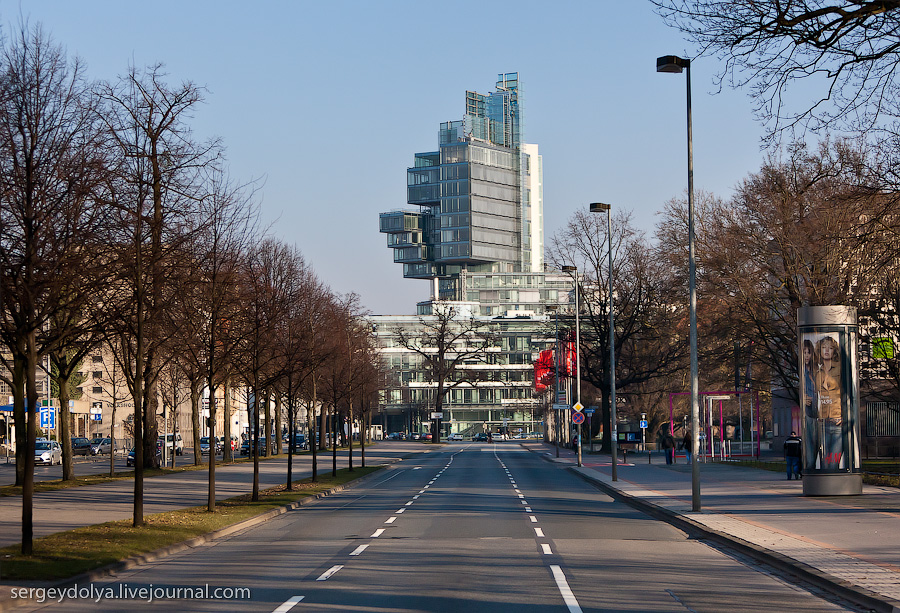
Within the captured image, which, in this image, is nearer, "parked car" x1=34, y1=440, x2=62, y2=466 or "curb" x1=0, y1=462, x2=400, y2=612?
"curb" x1=0, y1=462, x2=400, y2=612

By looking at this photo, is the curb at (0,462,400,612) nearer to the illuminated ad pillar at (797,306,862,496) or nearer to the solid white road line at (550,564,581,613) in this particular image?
the solid white road line at (550,564,581,613)

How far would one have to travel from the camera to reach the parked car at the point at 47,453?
2500 inches

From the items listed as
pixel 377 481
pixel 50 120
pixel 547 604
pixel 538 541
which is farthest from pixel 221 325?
pixel 377 481

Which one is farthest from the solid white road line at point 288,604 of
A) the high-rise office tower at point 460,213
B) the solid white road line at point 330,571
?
the high-rise office tower at point 460,213

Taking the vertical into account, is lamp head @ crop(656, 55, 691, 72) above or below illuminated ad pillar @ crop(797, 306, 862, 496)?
above

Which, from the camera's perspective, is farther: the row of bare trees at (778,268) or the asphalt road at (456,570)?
the row of bare trees at (778,268)

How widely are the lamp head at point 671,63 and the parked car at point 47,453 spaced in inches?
2003

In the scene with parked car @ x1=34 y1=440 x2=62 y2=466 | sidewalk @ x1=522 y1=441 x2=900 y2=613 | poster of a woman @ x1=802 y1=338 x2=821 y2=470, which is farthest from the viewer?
parked car @ x1=34 y1=440 x2=62 y2=466

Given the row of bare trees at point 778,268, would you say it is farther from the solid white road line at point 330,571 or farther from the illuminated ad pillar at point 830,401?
the solid white road line at point 330,571

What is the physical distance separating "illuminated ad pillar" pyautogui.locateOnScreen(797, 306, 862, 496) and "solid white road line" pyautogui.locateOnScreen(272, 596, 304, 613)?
1930 centimetres

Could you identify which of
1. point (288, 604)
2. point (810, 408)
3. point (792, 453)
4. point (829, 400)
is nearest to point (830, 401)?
point (829, 400)

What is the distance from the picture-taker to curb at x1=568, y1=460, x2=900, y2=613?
11.4 meters

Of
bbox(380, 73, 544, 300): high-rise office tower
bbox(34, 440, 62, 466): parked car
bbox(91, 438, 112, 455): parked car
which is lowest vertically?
bbox(91, 438, 112, 455): parked car

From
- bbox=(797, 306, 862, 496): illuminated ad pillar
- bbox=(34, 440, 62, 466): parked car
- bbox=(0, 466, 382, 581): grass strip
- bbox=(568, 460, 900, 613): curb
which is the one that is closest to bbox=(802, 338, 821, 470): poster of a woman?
bbox=(797, 306, 862, 496): illuminated ad pillar
